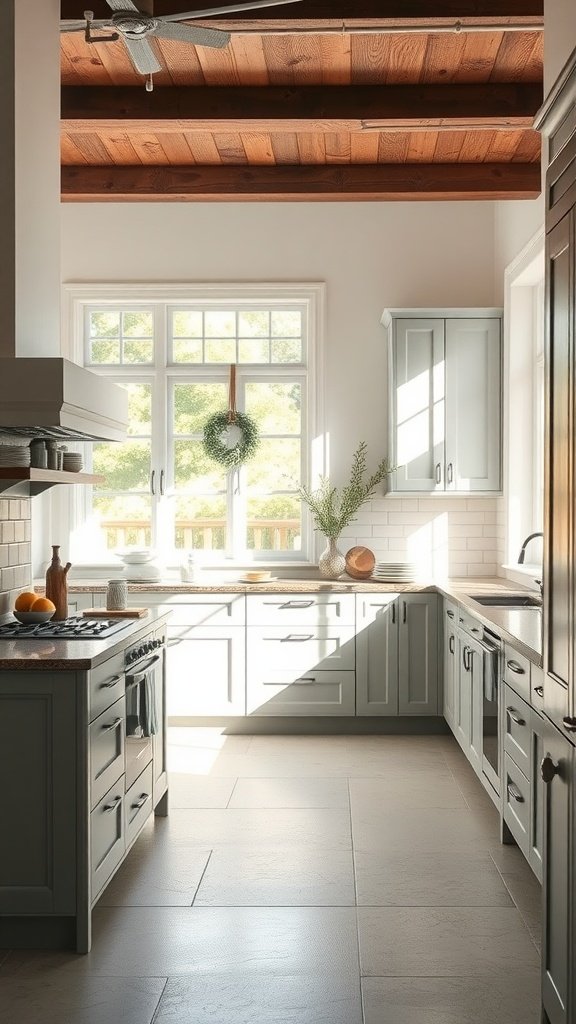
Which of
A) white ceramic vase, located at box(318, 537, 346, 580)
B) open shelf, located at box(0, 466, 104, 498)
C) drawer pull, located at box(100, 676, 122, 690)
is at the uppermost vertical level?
open shelf, located at box(0, 466, 104, 498)

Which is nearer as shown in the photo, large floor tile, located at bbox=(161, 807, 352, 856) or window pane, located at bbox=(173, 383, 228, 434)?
large floor tile, located at bbox=(161, 807, 352, 856)

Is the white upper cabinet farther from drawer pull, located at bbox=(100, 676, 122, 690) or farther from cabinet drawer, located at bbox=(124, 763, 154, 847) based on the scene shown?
drawer pull, located at bbox=(100, 676, 122, 690)

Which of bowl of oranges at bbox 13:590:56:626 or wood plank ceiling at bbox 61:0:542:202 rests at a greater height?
wood plank ceiling at bbox 61:0:542:202

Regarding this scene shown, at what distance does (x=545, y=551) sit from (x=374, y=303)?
4.41 metres

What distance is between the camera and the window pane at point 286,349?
6820 millimetres

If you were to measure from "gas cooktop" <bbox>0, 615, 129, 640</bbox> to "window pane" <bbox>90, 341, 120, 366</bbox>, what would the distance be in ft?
10.1

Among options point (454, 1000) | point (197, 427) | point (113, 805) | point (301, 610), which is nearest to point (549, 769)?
point (454, 1000)

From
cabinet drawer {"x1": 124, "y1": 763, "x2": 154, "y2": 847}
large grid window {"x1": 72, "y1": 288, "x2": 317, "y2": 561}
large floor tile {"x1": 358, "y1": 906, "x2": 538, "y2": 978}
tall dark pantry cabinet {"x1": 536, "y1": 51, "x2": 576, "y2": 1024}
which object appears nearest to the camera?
tall dark pantry cabinet {"x1": 536, "y1": 51, "x2": 576, "y2": 1024}

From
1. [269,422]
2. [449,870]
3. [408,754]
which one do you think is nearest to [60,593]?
[449,870]

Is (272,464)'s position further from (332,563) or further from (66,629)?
(66,629)

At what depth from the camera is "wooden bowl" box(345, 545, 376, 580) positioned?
20.9 feet

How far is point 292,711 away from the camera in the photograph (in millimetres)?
5992

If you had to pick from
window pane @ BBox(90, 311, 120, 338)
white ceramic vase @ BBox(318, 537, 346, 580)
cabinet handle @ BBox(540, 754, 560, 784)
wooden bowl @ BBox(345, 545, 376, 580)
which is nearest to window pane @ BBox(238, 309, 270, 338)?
window pane @ BBox(90, 311, 120, 338)

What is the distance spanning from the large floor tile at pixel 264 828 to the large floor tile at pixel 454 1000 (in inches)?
46.7
